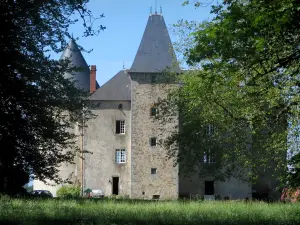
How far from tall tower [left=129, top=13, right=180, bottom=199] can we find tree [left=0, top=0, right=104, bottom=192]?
1068 inches

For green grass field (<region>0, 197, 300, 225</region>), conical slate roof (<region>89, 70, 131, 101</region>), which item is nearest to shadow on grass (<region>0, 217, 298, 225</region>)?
green grass field (<region>0, 197, 300, 225</region>)

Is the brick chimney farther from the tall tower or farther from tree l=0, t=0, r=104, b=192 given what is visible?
tree l=0, t=0, r=104, b=192

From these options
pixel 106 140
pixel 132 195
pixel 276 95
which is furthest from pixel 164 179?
pixel 276 95

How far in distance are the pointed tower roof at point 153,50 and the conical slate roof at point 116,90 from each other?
2.76 m

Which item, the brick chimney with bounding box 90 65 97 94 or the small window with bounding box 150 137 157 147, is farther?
the brick chimney with bounding box 90 65 97 94

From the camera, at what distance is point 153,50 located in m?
42.1

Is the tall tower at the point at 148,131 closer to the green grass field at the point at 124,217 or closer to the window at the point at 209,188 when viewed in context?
the window at the point at 209,188

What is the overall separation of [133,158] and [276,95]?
22.6 m

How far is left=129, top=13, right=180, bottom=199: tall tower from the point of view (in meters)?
40.0

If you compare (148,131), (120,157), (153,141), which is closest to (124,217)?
(148,131)

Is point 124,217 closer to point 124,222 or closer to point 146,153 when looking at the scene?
point 124,222

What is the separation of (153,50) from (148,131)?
7.04 meters

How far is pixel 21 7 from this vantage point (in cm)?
984

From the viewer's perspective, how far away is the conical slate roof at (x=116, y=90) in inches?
1673
